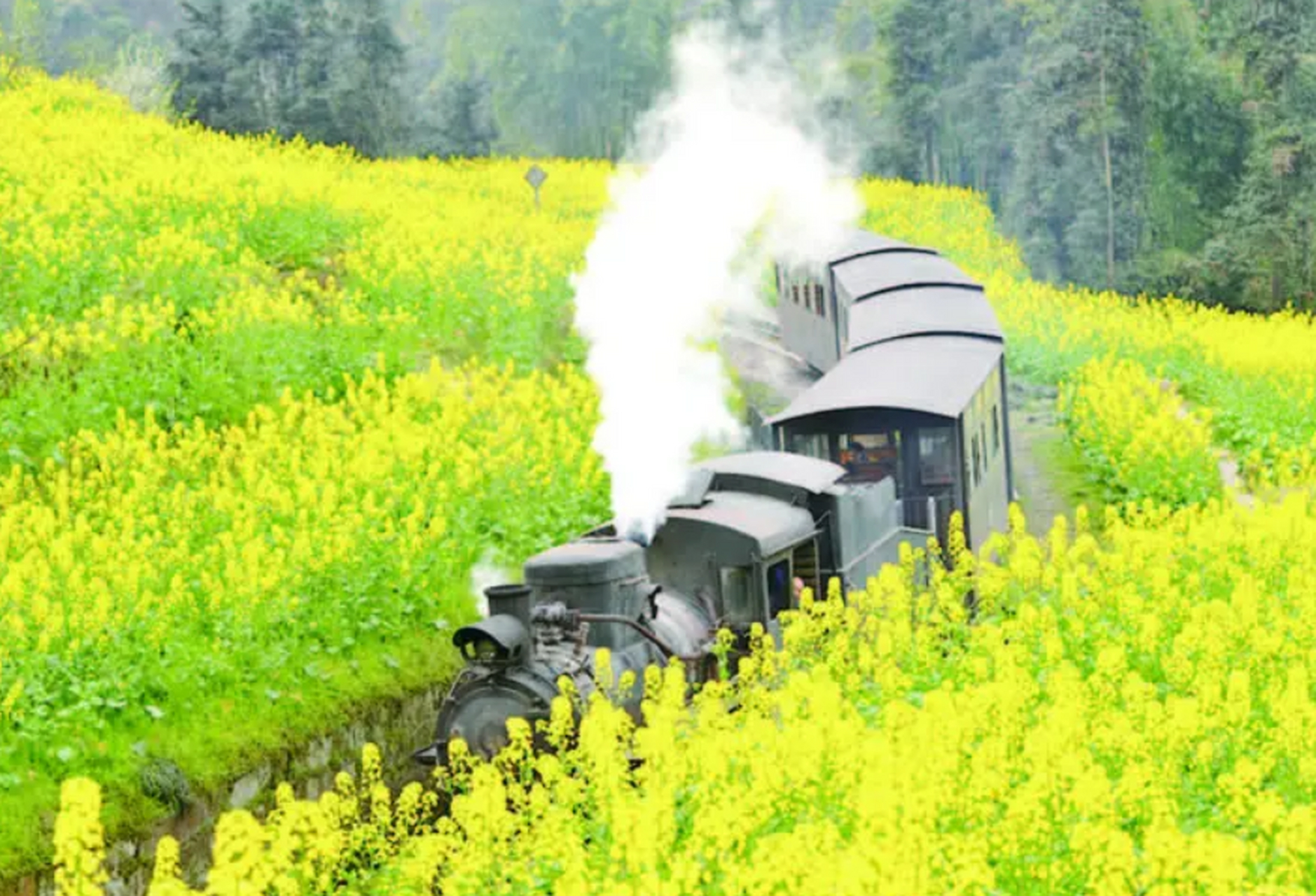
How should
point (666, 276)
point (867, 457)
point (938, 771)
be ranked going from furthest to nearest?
point (867, 457)
point (666, 276)
point (938, 771)

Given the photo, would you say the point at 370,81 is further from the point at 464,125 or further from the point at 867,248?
the point at 867,248

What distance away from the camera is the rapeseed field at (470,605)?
7.81 metres

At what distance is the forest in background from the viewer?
34.5 metres

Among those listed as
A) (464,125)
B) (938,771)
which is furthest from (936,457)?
(464,125)

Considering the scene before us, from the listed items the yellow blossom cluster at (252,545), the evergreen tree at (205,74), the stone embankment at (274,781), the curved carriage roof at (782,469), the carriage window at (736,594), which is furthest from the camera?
the evergreen tree at (205,74)

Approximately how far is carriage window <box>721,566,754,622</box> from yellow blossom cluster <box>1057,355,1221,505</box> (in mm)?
9347

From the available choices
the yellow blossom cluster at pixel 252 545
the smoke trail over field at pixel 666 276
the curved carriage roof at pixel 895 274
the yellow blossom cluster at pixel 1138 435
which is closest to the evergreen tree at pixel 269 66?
the smoke trail over field at pixel 666 276

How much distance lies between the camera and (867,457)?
56.7 feet

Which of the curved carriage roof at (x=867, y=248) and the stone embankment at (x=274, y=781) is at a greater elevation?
the curved carriage roof at (x=867, y=248)

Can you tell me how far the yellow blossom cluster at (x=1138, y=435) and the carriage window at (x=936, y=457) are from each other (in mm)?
4708

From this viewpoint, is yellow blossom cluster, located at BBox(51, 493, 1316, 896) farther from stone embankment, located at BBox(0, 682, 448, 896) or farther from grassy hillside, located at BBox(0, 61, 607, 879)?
grassy hillside, located at BBox(0, 61, 607, 879)

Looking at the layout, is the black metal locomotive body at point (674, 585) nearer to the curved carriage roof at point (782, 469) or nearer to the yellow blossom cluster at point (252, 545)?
the curved carriage roof at point (782, 469)

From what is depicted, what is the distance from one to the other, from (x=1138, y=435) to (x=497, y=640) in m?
12.8

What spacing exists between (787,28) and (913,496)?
44916 millimetres
